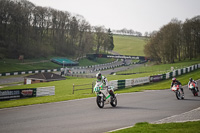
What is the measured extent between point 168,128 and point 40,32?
278ft

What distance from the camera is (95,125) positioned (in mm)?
10164

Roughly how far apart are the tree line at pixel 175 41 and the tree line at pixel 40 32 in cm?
3357

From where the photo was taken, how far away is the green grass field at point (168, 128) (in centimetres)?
796

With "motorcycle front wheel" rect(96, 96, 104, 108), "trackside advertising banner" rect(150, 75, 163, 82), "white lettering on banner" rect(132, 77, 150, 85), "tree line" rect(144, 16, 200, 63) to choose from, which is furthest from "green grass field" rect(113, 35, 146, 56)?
"motorcycle front wheel" rect(96, 96, 104, 108)

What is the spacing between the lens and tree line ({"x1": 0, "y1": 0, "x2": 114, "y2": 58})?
7095cm

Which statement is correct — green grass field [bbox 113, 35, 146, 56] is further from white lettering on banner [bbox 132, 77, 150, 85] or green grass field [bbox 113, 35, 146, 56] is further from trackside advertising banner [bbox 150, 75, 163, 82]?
white lettering on banner [bbox 132, 77, 150, 85]

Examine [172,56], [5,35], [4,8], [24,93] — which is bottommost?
[24,93]

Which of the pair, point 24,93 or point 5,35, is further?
point 5,35

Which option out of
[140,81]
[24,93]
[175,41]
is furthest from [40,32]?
[24,93]

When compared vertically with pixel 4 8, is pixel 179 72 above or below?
below

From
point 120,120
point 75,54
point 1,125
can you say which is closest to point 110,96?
point 120,120

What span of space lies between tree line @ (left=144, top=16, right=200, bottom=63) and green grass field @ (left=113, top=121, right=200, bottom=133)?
217 feet

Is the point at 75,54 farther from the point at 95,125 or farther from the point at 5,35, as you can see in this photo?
the point at 95,125

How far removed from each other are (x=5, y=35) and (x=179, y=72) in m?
53.4
